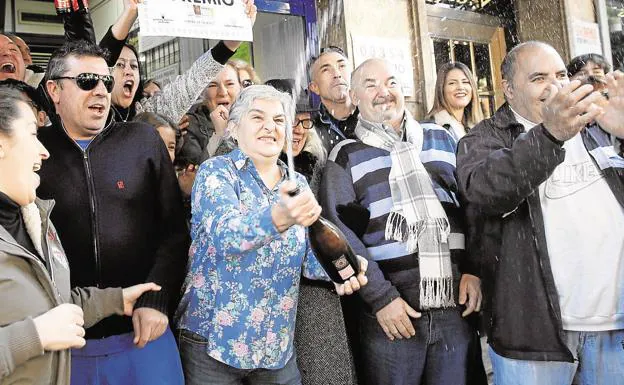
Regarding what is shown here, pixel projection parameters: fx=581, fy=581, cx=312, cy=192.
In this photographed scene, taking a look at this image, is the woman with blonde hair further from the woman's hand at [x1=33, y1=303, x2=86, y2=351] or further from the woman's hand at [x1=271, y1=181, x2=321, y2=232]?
the woman's hand at [x1=33, y1=303, x2=86, y2=351]

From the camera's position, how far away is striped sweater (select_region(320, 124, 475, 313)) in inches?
112

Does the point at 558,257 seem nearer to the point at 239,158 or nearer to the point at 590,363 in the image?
the point at 590,363

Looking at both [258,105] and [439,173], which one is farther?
[439,173]

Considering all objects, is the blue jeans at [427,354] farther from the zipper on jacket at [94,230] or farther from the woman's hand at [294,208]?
the zipper on jacket at [94,230]

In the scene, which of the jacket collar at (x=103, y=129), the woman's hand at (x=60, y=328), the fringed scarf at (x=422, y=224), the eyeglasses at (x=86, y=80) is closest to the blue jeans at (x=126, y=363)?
the woman's hand at (x=60, y=328)

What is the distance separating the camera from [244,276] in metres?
2.41

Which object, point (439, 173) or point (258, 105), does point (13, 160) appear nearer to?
point (258, 105)

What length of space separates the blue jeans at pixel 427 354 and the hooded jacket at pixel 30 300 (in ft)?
4.99

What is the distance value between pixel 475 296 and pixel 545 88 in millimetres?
1050

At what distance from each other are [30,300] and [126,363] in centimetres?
73

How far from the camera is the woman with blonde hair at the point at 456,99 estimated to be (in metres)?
4.75

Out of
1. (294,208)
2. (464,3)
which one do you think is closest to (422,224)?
(294,208)

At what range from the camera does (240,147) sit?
257 centimetres

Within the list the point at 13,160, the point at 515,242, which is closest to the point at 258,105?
the point at 13,160
